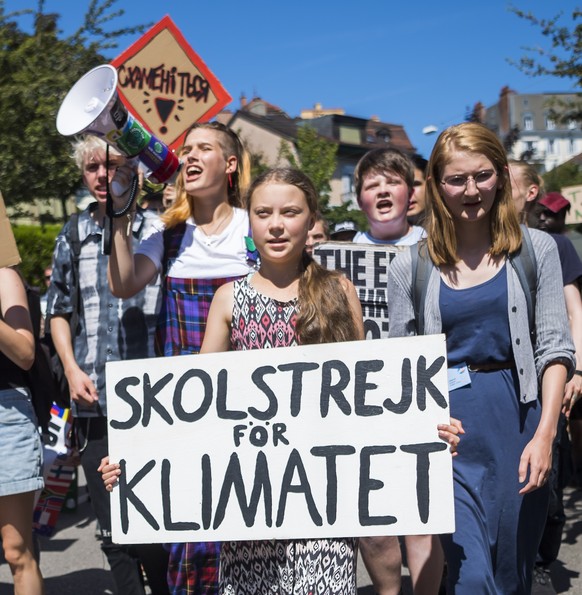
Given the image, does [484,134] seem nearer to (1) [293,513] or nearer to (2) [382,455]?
(2) [382,455]

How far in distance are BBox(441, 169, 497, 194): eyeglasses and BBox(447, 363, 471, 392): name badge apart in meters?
0.58

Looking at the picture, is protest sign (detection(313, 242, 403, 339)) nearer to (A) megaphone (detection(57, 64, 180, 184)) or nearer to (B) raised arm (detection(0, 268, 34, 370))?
(A) megaphone (detection(57, 64, 180, 184))

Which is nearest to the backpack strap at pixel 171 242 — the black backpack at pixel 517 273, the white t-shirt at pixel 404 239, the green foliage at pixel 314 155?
the white t-shirt at pixel 404 239

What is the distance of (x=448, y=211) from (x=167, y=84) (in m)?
3.04

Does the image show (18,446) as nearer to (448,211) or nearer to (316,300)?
(316,300)

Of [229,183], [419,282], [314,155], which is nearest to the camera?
[419,282]

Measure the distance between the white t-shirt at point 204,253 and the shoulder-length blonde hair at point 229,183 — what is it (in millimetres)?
65

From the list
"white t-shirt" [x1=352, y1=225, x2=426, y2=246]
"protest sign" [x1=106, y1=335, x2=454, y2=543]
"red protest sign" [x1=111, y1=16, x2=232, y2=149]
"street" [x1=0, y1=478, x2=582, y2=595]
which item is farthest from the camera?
"red protest sign" [x1=111, y1=16, x2=232, y2=149]

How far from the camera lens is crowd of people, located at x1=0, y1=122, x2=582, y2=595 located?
2.90 m

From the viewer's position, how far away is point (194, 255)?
375 centimetres

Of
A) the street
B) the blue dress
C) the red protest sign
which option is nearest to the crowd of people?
the blue dress

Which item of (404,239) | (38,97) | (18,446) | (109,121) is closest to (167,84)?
(404,239)

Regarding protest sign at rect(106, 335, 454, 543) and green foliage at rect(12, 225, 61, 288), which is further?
green foliage at rect(12, 225, 61, 288)

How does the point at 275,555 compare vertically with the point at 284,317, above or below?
below
